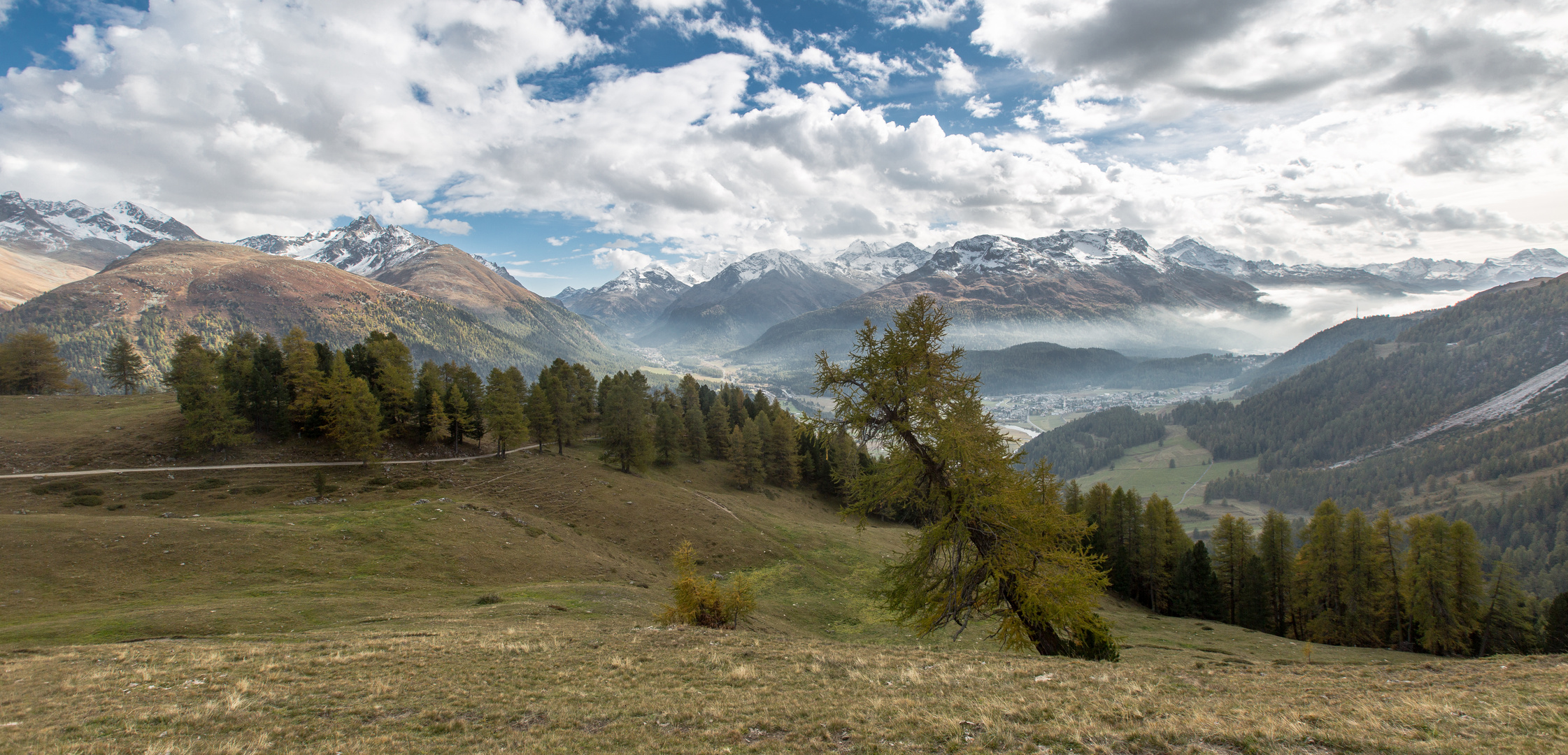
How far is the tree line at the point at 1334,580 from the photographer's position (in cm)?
4744

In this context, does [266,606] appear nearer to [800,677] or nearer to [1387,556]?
[800,677]

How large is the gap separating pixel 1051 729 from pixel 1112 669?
7.69 m

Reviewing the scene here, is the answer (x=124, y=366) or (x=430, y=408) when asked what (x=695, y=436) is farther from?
(x=124, y=366)

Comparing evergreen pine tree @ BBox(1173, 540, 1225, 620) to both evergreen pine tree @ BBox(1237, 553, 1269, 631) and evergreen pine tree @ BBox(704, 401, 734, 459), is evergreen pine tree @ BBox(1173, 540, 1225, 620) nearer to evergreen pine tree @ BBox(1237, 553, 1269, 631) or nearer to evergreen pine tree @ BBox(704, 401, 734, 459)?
evergreen pine tree @ BBox(1237, 553, 1269, 631)

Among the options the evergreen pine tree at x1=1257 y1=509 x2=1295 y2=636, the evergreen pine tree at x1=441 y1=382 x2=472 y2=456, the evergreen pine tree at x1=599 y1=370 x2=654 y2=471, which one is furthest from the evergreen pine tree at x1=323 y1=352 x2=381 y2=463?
the evergreen pine tree at x1=1257 y1=509 x2=1295 y2=636

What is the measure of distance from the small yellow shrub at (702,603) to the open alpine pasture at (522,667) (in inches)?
63.9

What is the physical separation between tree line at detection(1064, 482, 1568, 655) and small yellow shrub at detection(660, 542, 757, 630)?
5760cm

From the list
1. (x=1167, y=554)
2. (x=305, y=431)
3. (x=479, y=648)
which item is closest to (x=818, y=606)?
(x=479, y=648)

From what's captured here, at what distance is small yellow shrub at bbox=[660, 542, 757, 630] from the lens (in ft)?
86.1

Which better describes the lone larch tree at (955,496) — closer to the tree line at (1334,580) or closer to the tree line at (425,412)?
the tree line at (425,412)

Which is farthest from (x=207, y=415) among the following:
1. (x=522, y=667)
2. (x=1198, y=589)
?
(x=1198, y=589)

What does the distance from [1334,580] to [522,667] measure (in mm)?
73855

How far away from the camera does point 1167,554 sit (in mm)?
67000

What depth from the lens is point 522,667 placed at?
1712cm
